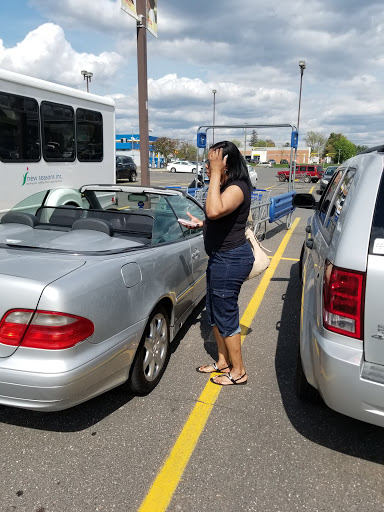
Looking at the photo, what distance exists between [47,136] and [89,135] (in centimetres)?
138

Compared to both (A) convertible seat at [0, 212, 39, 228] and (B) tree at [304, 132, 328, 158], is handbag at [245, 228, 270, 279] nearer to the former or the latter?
(A) convertible seat at [0, 212, 39, 228]

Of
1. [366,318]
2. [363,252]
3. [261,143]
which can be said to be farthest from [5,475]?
[261,143]

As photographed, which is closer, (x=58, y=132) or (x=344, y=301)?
(x=344, y=301)

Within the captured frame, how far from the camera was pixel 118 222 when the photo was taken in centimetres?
364

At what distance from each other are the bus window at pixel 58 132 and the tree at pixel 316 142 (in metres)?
110

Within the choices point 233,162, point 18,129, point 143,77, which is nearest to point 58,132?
point 18,129

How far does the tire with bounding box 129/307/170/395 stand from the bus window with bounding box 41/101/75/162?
5.20m

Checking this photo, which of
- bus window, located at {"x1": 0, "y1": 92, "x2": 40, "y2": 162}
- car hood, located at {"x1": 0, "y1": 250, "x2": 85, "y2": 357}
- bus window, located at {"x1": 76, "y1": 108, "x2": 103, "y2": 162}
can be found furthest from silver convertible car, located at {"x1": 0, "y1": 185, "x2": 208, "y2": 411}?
bus window, located at {"x1": 76, "y1": 108, "x2": 103, "y2": 162}

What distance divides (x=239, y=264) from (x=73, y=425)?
151cm

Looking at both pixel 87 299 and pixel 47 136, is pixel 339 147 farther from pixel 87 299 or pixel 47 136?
pixel 87 299

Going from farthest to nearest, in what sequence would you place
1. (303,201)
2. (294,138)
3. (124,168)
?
(124,168), (294,138), (303,201)

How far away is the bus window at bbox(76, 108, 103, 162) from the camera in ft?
26.4

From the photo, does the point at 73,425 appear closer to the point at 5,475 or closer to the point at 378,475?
the point at 5,475

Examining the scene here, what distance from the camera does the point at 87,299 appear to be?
7.14 feet
